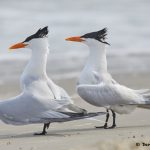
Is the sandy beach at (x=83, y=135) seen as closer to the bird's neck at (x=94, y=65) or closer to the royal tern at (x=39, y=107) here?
the royal tern at (x=39, y=107)

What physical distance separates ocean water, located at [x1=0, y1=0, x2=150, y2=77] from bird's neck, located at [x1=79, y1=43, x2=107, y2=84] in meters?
5.98

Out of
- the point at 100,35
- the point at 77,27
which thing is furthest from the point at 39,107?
the point at 77,27

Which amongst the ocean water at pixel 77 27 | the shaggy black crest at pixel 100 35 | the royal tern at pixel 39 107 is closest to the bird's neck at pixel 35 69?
the royal tern at pixel 39 107

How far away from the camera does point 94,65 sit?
12562mm

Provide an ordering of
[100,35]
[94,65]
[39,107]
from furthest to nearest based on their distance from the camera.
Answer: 1. [100,35]
2. [94,65]
3. [39,107]

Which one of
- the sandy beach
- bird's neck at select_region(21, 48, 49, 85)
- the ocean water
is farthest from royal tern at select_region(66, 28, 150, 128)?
the ocean water

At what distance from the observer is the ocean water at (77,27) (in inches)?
854

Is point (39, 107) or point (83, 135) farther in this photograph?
point (39, 107)

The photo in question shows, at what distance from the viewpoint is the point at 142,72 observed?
18.6 metres

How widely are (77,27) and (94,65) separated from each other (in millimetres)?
16456

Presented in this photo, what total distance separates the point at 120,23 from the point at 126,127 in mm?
19089

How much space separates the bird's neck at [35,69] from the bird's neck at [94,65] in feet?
2.41

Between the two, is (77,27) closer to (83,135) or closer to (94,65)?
(94,65)

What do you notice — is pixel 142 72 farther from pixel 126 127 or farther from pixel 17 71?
pixel 126 127
